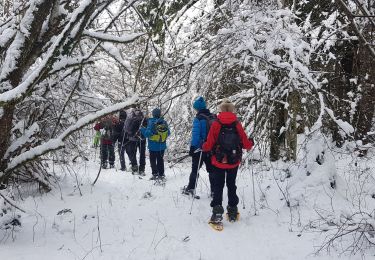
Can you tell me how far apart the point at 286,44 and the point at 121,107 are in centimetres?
431

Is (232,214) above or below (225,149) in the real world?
below

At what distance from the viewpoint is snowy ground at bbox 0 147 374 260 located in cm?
464

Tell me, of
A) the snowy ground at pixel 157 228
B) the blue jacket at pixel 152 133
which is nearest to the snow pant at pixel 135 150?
the blue jacket at pixel 152 133

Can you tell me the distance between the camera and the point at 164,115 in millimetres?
3922

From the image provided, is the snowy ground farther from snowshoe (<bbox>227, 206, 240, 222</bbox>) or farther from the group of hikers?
the group of hikers

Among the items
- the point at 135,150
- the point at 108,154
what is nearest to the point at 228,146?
the point at 135,150

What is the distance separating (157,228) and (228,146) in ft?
4.76

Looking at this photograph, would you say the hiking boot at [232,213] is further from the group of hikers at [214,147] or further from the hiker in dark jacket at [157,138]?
the hiker in dark jacket at [157,138]

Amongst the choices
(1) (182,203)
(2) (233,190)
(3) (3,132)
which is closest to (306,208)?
(2) (233,190)

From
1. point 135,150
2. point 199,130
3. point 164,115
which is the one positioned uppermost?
point 164,115

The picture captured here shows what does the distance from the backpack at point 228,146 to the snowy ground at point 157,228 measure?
0.92 meters

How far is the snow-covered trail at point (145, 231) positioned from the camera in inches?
182

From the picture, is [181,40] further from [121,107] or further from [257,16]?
[121,107]

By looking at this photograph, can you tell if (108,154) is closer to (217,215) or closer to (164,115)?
(217,215)
